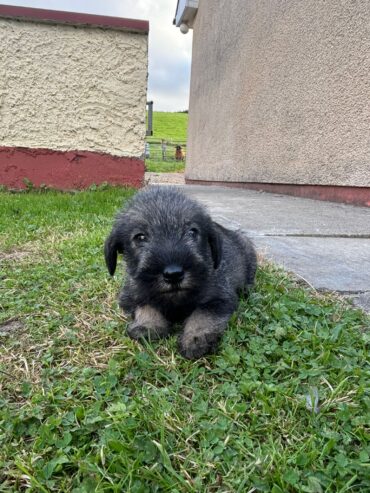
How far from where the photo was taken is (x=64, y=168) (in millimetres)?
8297

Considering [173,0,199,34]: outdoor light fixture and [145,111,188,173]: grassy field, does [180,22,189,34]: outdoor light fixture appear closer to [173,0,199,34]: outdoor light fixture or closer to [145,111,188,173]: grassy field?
[173,0,199,34]: outdoor light fixture

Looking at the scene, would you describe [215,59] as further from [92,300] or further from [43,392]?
[43,392]

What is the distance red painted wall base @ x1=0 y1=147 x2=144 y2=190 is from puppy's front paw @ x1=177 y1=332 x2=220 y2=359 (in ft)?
21.9

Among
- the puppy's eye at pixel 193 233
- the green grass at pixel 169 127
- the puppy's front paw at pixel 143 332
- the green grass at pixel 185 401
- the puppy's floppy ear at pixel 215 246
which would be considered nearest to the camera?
the green grass at pixel 185 401

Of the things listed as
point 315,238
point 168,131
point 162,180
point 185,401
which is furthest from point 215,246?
point 168,131

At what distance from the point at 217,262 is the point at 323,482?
1477mm

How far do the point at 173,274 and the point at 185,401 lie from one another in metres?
0.61

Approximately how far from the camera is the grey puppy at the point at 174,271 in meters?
2.12

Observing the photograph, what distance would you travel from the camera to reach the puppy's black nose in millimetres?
2074

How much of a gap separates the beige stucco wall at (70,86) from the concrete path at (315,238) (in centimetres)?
316

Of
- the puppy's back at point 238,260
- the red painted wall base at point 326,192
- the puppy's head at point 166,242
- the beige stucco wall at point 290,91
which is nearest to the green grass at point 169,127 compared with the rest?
the beige stucco wall at point 290,91

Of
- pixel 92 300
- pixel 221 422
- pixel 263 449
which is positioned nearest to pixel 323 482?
pixel 263 449

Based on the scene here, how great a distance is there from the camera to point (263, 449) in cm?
141

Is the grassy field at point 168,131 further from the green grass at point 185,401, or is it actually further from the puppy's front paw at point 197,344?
the puppy's front paw at point 197,344
